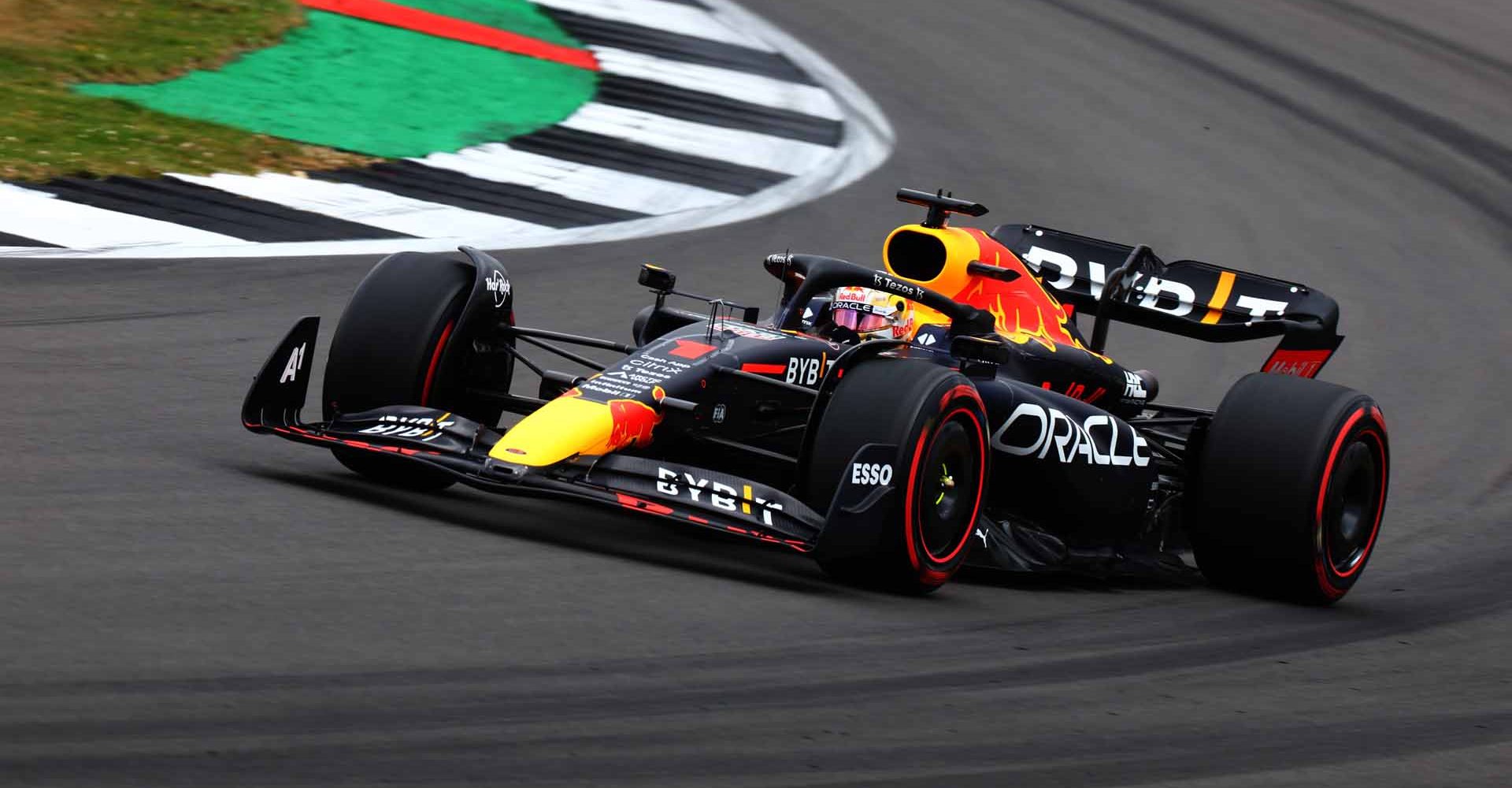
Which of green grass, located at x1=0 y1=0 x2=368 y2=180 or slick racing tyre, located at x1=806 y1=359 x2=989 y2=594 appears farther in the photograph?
green grass, located at x1=0 y1=0 x2=368 y2=180

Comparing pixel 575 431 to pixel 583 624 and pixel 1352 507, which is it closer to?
pixel 583 624

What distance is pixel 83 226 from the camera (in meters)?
10.8

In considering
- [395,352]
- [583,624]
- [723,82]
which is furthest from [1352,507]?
[723,82]

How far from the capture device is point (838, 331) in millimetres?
7535

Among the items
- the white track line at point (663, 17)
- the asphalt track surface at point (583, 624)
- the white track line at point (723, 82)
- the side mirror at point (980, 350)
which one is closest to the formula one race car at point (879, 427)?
the side mirror at point (980, 350)

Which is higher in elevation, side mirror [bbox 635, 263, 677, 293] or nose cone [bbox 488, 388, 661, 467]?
side mirror [bbox 635, 263, 677, 293]

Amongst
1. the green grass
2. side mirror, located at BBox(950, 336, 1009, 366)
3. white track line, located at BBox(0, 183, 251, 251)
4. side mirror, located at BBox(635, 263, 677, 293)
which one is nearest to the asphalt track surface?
white track line, located at BBox(0, 183, 251, 251)

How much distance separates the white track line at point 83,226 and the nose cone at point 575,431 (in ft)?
16.1

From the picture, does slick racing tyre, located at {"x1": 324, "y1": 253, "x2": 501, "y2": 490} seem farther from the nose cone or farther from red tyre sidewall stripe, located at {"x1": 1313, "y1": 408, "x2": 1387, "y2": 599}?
red tyre sidewall stripe, located at {"x1": 1313, "y1": 408, "x2": 1387, "y2": 599}

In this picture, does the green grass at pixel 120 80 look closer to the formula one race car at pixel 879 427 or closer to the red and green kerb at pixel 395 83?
the red and green kerb at pixel 395 83

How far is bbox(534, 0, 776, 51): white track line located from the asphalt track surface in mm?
6135

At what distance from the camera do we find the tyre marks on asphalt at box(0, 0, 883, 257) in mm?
11133

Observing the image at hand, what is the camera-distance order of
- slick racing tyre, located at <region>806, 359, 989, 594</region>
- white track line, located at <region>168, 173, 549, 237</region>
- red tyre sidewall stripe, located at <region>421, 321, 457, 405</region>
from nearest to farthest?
slick racing tyre, located at <region>806, 359, 989, 594</region> < red tyre sidewall stripe, located at <region>421, 321, 457, 405</region> < white track line, located at <region>168, 173, 549, 237</region>

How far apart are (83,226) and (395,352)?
457cm
